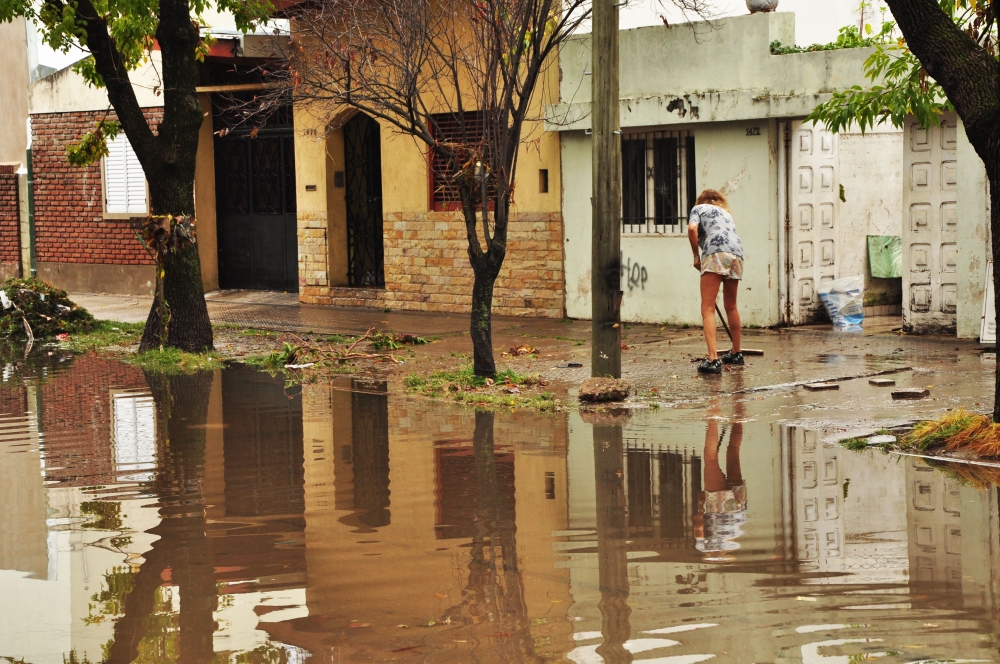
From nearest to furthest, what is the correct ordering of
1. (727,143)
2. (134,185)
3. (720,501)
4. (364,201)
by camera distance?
(720,501)
(727,143)
(364,201)
(134,185)

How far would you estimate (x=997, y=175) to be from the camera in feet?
25.6

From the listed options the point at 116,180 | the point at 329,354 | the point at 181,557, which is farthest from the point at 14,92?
the point at 181,557

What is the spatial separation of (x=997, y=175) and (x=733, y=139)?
287 inches

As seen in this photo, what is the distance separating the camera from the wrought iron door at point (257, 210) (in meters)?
21.2

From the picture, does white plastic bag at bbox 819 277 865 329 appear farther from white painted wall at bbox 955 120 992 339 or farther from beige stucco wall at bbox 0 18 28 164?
beige stucco wall at bbox 0 18 28 164

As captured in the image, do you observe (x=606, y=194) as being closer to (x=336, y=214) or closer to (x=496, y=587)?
(x=496, y=587)

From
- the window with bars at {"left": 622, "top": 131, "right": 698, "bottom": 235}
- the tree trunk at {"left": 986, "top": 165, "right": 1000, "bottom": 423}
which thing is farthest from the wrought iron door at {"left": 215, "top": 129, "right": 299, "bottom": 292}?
the tree trunk at {"left": 986, "top": 165, "right": 1000, "bottom": 423}

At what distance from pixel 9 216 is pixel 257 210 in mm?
5993

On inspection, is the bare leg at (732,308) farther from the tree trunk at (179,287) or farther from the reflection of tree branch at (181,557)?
the tree trunk at (179,287)

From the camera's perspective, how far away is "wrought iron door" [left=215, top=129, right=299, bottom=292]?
2120cm

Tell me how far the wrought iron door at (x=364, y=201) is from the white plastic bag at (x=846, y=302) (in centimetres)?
711

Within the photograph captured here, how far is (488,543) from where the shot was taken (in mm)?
6320

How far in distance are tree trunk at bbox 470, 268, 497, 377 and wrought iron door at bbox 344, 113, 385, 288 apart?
8036 mm

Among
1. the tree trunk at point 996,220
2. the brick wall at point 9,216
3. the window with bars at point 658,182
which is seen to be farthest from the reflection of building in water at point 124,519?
the brick wall at point 9,216
